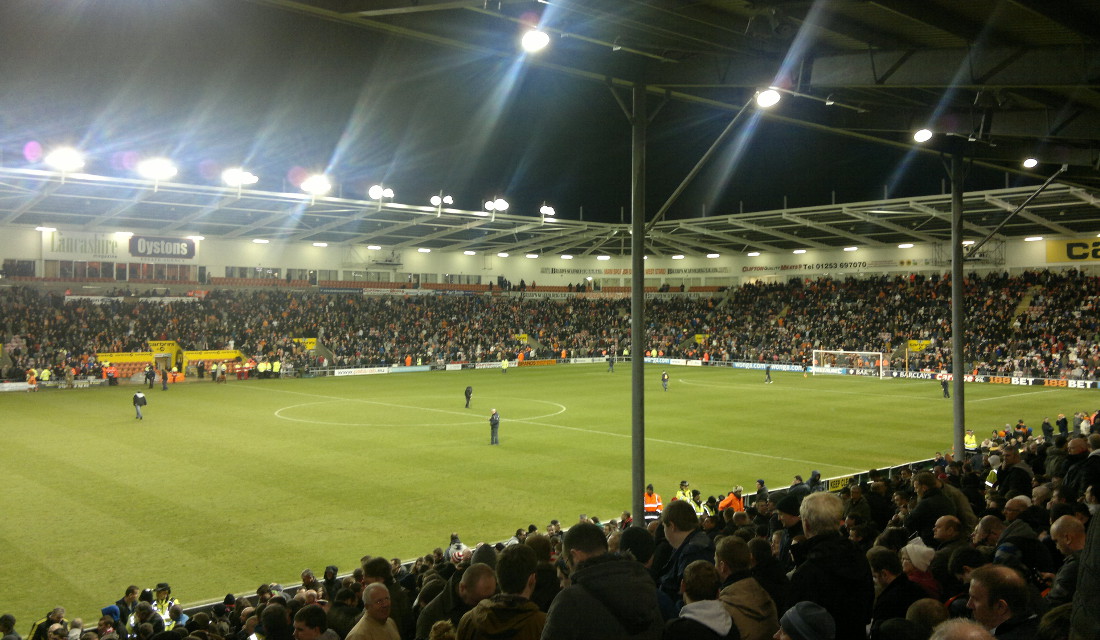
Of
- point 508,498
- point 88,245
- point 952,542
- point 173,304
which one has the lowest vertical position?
point 508,498

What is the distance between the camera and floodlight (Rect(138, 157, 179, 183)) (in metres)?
36.6

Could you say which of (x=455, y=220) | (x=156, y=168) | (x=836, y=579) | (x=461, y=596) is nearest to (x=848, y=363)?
(x=455, y=220)

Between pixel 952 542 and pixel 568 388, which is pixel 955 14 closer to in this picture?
pixel 952 542

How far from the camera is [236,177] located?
40469 millimetres

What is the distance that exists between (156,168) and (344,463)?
74.1 ft

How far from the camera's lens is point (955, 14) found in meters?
10.0

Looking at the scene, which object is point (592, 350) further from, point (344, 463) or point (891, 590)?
point (891, 590)

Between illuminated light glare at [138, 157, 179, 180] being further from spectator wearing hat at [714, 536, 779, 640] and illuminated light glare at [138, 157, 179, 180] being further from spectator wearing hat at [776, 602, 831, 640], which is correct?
spectator wearing hat at [776, 602, 831, 640]

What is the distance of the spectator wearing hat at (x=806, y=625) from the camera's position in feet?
12.4

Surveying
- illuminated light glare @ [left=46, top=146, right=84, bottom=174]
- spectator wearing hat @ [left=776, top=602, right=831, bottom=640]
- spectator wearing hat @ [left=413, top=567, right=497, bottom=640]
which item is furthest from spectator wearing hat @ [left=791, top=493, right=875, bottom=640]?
illuminated light glare @ [left=46, top=146, right=84, bottom=174]

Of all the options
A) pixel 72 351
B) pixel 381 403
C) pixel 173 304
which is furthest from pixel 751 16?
pixel 173 304

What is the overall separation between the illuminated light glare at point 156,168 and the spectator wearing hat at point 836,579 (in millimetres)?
38593

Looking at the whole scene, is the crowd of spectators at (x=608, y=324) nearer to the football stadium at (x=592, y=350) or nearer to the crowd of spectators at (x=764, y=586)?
the football stadium at (x=592, y=350)

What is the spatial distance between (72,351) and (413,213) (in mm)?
21604
